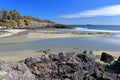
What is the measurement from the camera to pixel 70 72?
12945 mm

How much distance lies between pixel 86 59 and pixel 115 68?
295 centimetres

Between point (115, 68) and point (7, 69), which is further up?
Result: point (7, 69)

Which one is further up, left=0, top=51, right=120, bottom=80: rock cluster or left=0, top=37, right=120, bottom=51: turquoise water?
left=0, top=51, right=120, bottom=80: rock cluster

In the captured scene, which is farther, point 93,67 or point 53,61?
point 93,67

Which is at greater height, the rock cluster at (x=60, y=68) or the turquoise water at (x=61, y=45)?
the rock cluster at (x=60, y=68)

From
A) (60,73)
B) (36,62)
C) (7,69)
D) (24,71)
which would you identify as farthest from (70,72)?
(7,69)

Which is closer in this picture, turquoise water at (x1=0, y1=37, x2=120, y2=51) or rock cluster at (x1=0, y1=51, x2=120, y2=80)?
rock cluster at (x1=0, y1=51, x2=120, y2=80)

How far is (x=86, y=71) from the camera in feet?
44.9

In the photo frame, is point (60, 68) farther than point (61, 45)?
No

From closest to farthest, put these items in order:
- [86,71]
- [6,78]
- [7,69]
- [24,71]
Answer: [6,78], [7,69], [24,71], [86,71]

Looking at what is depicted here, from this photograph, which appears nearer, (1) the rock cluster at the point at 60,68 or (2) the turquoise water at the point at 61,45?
(1) the rock cluster at the point at 60,68

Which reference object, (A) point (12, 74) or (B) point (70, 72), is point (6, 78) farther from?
(B) point (70, 72)

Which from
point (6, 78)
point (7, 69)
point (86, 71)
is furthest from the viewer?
point (86, 71)

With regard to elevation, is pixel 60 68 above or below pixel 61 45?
above
